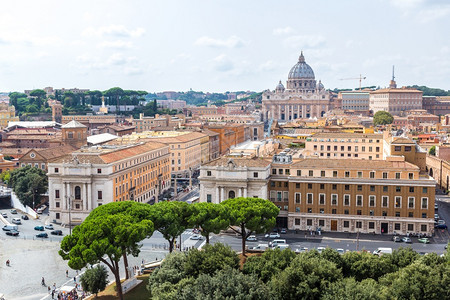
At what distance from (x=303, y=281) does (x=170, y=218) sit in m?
12.4

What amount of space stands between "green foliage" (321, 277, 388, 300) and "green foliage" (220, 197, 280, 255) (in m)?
14.0

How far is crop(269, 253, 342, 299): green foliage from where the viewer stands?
101 ft

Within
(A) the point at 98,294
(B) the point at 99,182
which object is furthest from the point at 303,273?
(B) the point at 99,182

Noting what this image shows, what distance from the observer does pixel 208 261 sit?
33.7 m

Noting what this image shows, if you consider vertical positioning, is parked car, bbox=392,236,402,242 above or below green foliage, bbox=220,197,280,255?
below

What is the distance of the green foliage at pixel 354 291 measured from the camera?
28.3m

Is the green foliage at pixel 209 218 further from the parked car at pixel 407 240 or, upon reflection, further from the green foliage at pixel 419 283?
the parked car at pixel 407 240

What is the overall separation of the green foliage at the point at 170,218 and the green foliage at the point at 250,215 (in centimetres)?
364

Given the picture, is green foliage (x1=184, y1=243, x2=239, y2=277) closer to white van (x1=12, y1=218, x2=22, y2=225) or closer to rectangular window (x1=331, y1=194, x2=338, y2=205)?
rectangular window (x1=331, y1=194, x2=338, y2=205)

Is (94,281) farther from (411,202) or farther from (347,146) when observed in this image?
(347,146)

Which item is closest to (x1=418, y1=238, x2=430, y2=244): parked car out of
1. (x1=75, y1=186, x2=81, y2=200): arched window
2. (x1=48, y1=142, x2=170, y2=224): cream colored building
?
(x1=48, y1=142, x2=170, y2=224): cream colored building

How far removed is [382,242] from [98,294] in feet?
83.2

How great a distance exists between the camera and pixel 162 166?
259 feet

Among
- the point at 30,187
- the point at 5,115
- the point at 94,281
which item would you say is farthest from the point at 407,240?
the point at 5,115
